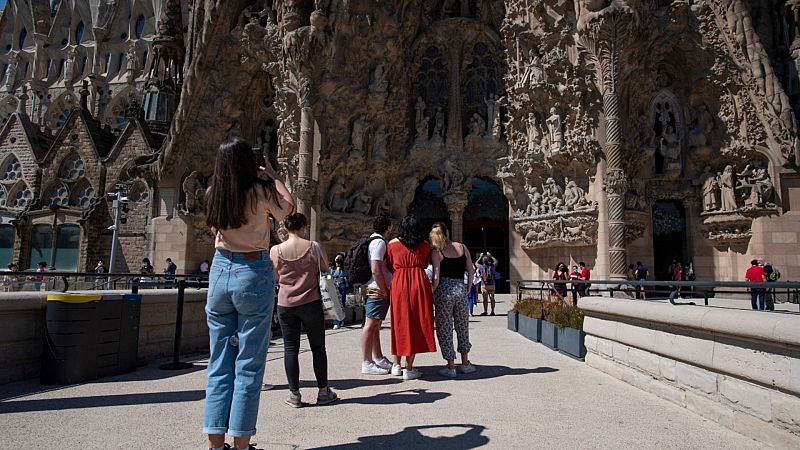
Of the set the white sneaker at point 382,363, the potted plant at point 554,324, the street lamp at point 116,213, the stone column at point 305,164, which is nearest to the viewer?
the white sneaker at point 382,363

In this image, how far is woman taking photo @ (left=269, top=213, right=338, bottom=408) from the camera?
14.0 feet

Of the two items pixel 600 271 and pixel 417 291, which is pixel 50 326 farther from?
pixel 600 271

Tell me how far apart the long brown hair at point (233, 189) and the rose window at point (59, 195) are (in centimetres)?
2918

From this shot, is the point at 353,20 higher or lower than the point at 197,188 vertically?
higher

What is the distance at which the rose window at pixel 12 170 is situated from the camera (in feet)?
95.5

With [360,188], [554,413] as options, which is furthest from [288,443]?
[360,188]

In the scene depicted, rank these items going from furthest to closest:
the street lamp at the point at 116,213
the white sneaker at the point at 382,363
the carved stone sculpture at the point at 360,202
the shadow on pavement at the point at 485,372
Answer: the street lamp at the point at 116,213 < the carved stone sculpture at the point at 360,202 < the white sneaker at the point at 382,363 < the shadow on pavement at the point at 485,372

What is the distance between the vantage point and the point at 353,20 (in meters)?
19.7

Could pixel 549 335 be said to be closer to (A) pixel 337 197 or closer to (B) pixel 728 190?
(B) pixel 728 190

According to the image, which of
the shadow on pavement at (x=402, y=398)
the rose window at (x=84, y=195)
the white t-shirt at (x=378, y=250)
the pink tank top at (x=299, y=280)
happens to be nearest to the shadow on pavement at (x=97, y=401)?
the pink tank top at (x=299, y=280)

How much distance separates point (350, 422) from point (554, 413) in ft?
5.24

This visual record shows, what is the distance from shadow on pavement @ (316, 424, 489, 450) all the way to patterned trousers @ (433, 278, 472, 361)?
6.76ft

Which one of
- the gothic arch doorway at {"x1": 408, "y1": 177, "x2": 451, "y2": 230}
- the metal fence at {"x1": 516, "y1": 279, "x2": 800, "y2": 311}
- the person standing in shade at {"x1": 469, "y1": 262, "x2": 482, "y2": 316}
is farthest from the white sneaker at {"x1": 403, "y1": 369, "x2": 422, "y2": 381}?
the gothic arch doorway at {"x1": 408, "y1": 177, "x2": 451, "y2": 230}

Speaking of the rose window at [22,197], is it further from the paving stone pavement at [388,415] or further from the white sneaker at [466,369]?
the white sneaker at [466,369]
